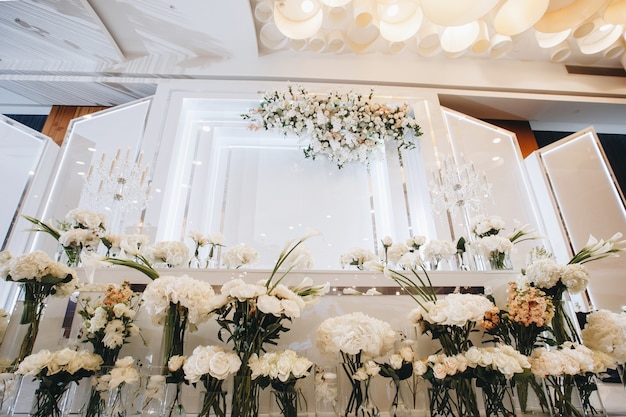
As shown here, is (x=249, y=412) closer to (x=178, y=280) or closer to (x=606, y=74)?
(x=178, y=280)

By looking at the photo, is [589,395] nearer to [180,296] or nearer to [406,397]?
[406,397]

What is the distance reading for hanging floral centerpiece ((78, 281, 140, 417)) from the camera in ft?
4.01

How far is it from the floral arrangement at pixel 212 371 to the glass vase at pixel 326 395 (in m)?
0.31

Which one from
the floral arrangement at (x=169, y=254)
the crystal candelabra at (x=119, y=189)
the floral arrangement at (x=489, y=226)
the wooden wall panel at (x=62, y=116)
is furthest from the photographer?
the wooden wall panel at (x=62, y=116)

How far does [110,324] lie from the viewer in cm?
123

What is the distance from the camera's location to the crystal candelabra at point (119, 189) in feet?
8.86

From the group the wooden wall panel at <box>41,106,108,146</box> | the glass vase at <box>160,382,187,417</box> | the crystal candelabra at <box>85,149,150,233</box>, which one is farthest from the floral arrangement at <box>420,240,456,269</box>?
the wooden wall panel at <box>41,106,108,146</box>

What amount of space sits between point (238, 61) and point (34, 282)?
9.85ft

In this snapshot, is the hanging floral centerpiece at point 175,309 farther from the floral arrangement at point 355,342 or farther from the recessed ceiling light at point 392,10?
the recessed ceiling light at point 392,10

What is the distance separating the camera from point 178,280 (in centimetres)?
118

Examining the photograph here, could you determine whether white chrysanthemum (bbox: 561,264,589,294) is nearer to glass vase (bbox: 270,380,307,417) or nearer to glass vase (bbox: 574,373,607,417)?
glass vase (bbox: 574,373,607,417)

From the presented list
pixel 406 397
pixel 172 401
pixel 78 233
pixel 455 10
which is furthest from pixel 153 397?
pixel 455 10

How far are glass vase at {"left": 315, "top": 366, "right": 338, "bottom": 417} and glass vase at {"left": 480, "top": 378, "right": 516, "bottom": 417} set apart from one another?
547mm

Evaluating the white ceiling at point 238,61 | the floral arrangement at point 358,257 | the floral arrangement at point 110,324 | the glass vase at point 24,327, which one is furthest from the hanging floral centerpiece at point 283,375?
the white ceiling at point 238,61
